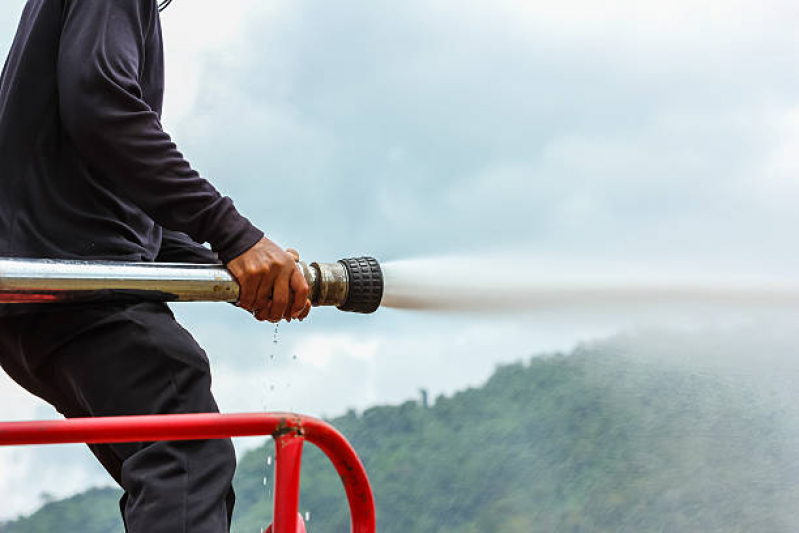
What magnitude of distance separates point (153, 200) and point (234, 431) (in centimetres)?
55

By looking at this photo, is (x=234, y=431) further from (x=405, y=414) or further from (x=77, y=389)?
(x=405, y=414)

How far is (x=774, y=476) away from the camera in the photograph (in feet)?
20.1

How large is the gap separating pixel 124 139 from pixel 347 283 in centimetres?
53

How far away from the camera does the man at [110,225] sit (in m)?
1.64

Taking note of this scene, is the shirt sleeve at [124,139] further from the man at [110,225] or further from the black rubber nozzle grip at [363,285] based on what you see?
the black rubber nozzle grip at [363,285]

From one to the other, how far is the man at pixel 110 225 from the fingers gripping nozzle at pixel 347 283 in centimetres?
8

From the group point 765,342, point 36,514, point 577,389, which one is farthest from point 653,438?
point 36,514

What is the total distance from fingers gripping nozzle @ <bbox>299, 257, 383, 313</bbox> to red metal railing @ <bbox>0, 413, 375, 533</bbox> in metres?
0.46

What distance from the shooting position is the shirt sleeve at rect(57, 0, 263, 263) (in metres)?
1.72

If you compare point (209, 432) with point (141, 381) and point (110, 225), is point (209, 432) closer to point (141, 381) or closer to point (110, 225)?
point (141, 381)

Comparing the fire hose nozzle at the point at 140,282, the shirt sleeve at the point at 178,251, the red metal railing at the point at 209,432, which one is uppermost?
the shirt sleeve at the point at 178,251

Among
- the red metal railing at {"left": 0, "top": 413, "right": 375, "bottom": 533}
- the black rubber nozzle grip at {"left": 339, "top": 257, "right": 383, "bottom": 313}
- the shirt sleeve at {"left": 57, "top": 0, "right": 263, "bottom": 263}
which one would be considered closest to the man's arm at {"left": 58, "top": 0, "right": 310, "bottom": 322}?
the shirt sleeve at {"left": 57, "top": 0, "right": 263, "bottom": 263}

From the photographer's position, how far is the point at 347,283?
189cm

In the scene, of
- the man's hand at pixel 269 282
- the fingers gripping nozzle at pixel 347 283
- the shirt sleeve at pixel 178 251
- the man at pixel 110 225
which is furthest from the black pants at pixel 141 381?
the shirt sleeve at pixel 178 251
